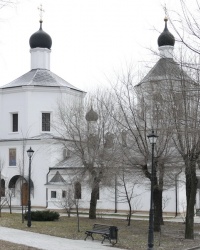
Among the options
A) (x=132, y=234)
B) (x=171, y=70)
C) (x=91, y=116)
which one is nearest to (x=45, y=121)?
(x=91, y=116)

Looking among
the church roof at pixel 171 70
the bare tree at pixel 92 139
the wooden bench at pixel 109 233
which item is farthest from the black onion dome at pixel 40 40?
the church roof at pixel 171 70

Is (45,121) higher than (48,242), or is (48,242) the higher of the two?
(45,121)

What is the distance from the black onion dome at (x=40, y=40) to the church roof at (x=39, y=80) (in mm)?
2335

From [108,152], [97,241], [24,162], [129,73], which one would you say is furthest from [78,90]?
[97,241]

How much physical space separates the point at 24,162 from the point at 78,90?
8.42m

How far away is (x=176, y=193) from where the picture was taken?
3541cm

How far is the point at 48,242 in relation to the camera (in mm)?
18016

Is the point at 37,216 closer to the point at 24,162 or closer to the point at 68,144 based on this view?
the point at 68,144

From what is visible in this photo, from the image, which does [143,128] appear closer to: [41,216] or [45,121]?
[41,216]

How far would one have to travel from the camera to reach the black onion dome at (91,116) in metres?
30.4

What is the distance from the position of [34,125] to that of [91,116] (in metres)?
13.1

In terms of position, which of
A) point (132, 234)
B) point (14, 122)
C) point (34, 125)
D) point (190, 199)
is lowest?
point (132, 234)

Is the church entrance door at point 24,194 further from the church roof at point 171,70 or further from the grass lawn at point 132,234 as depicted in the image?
the church roof at point 171,70

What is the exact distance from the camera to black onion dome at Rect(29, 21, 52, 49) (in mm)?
44781
